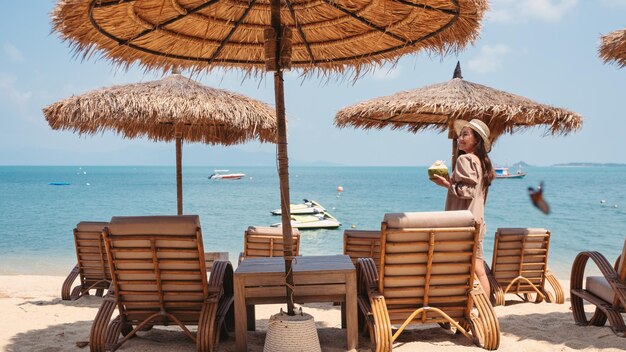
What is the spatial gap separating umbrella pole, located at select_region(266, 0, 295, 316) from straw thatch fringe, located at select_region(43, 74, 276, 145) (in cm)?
245

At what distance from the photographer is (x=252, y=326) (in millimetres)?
3930

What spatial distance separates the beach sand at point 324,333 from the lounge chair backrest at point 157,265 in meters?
0.26

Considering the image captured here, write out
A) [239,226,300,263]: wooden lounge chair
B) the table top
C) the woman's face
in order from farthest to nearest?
[239,226,300,263]: wooden lounge chair < the woman's face < the table top

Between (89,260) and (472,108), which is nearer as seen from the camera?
(89,260)

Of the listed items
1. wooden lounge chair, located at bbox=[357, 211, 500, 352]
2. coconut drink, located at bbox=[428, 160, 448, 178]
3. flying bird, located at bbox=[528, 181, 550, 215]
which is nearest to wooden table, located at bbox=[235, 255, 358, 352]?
wooden lounge chair, located at bbox=[357, 211, 500, 352]

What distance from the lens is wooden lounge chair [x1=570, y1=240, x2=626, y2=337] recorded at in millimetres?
3473

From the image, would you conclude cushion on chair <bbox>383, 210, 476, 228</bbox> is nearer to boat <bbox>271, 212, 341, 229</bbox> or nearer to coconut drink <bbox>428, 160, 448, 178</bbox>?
coconut drink <bbox>428, 160, 448, 178</bbox>

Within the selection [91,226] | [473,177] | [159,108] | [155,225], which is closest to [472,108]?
[473,177]

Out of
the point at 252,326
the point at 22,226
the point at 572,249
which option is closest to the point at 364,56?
the point at 252,326

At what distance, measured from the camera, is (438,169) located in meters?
3.98

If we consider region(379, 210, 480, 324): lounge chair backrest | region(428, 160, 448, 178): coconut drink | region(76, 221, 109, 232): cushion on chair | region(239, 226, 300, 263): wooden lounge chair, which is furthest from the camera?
region(239, 226, 300, 263): wooden lounge chair

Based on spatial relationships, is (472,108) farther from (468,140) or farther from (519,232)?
(468,140)

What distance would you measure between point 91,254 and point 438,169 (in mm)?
3370

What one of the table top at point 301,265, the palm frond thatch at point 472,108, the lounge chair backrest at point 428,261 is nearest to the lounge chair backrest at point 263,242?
the table top at point 301,265
